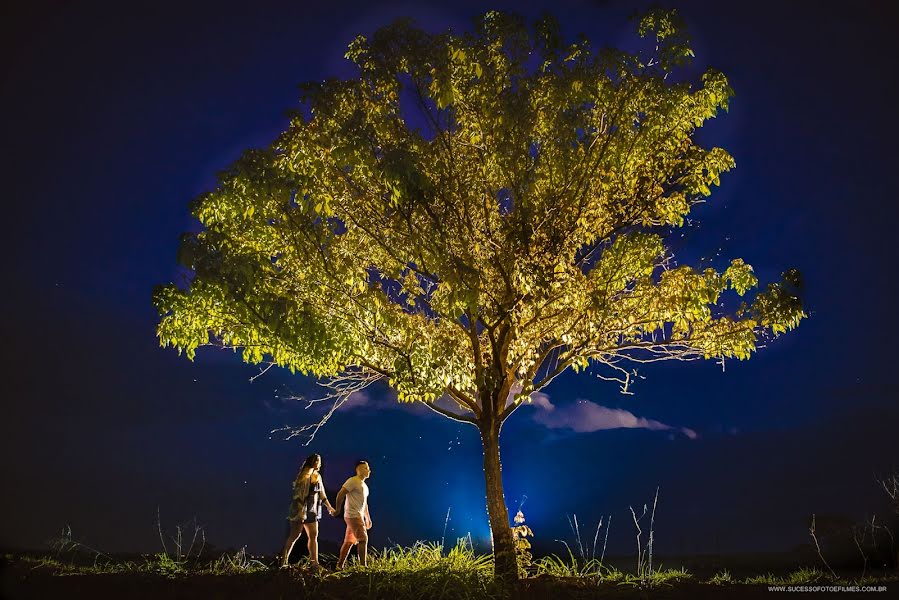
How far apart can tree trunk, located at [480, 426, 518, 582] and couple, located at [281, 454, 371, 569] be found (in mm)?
2532

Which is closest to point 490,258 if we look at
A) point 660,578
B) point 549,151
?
point 549,151

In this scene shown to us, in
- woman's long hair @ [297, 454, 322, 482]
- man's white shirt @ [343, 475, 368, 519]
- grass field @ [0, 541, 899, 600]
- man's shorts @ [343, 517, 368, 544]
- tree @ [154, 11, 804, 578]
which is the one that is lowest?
grass field @ [0, 541, 899, 600]

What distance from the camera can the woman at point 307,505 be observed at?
1223 centimetres

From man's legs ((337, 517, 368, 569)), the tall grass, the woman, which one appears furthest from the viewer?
man's legs ((337, 517, 368, 569))

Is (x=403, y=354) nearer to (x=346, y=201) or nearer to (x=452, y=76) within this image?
(x=346, y=201)

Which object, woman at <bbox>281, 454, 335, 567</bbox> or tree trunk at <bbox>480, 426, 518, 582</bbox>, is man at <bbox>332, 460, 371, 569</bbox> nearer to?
woman at <bbox>281, 454, 335, 567</bbox>

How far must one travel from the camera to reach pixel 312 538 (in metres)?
12.1

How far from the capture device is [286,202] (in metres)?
10.6

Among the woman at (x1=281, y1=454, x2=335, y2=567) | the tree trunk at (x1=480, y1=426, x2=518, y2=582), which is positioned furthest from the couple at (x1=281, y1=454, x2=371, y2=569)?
the tree trunk at (x1=480, y1=426, x2=518, y2=582)

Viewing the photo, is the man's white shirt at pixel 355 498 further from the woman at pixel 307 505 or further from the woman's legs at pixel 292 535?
the woman's legs at pixel 292 535

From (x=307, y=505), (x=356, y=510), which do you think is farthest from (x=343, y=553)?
(x=307, y=505)

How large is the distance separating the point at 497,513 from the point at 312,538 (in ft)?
11.3

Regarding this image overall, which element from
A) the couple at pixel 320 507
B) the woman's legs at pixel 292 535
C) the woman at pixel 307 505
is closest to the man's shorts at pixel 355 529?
the couple at pixel 320 507

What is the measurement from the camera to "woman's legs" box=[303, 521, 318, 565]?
472 inches
